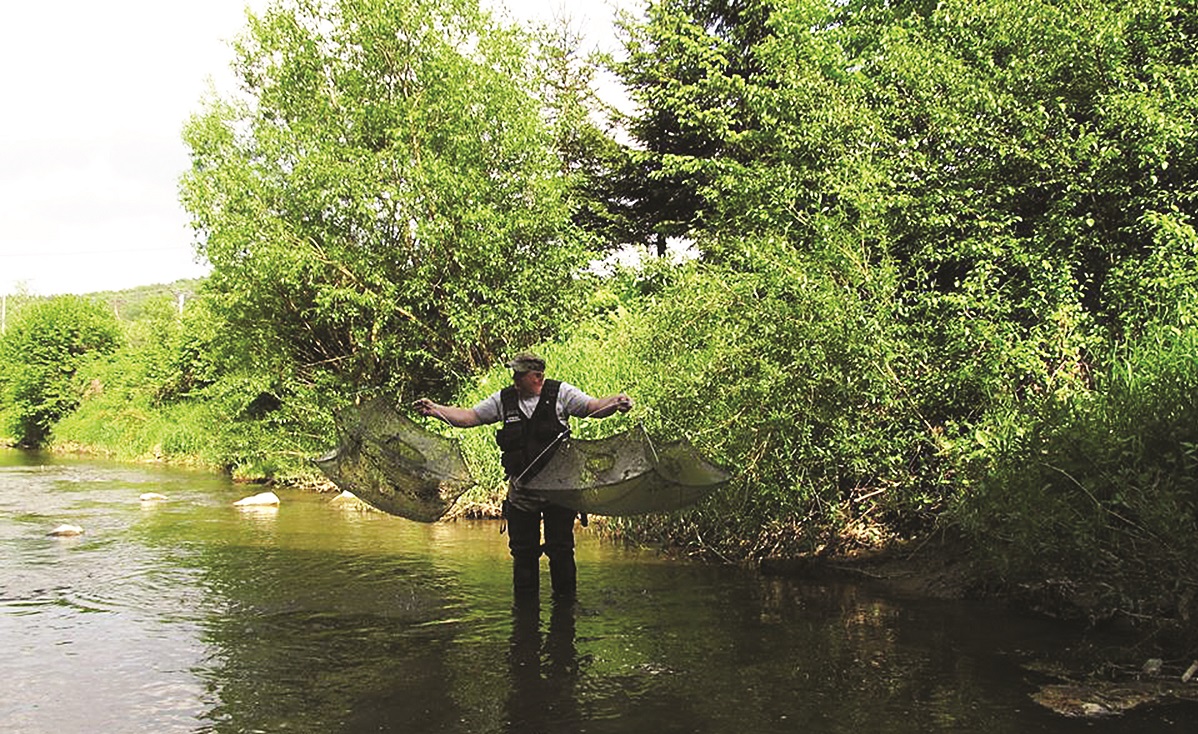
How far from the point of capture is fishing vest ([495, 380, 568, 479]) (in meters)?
7.69

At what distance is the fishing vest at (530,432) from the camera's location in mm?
7691

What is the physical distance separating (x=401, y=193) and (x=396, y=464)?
10.1 metres

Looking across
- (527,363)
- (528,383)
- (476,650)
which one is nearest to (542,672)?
(476,650)

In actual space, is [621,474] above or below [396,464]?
below

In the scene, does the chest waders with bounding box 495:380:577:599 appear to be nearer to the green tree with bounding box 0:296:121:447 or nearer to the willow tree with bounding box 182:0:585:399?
the willow tree with bounding box 182:0:585:399

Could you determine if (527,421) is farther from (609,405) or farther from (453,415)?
(609,405)

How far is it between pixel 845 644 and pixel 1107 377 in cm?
292

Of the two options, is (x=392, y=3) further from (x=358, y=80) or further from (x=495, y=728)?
(x=495, y=728)

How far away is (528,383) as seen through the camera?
7.78 m

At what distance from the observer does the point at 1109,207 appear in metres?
9.54

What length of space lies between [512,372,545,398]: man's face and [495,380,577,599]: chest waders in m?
0.05

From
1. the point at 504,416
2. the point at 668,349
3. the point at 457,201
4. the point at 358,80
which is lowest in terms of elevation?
the point at 504,416

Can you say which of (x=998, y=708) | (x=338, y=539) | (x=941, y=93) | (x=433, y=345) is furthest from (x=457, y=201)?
(x=998, y=708)

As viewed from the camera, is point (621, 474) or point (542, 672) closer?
point (542, 672)
